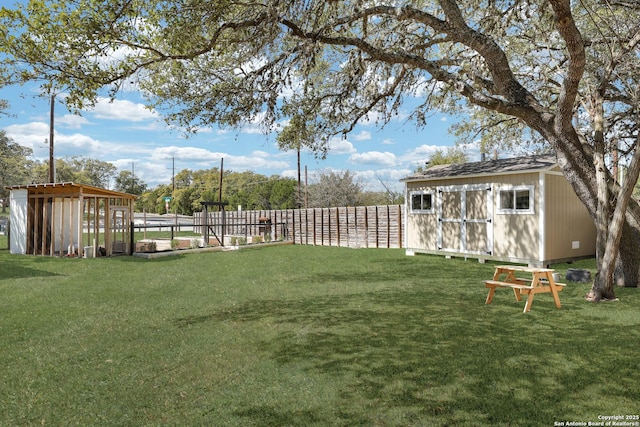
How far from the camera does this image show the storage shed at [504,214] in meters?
11.3

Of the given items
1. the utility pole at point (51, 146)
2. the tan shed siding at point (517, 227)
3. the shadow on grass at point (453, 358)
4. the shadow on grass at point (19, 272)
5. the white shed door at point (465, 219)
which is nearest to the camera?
the shadow on grass at point (453, 358)

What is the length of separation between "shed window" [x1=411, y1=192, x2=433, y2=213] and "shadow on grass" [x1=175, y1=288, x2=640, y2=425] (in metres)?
7.52

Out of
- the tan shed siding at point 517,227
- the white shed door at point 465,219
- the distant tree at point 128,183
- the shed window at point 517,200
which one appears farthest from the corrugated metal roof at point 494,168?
the distant tree at point 128,183

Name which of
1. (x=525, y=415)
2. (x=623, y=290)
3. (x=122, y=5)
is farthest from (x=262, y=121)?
(x=623, y=290)

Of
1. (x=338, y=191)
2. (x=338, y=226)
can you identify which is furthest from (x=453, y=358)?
(x=338, y=191)

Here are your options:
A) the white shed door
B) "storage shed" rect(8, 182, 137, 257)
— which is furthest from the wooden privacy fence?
the white shed door

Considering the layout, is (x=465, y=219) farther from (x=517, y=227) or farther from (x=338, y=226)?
(x=338, y=226)

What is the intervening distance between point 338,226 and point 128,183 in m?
61.2

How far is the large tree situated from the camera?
6.26m

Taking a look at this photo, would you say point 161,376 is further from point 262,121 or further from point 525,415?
point 262,121

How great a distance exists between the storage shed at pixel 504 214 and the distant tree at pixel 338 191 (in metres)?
19.0

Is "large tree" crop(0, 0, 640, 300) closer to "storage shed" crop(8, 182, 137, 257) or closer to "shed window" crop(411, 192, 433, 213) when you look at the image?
"shed window" crop(411, 192, 433, 213)

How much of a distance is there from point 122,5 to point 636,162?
7.75 m

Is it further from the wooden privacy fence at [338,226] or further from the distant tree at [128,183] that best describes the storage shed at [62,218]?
the distant tree at [128,183]
